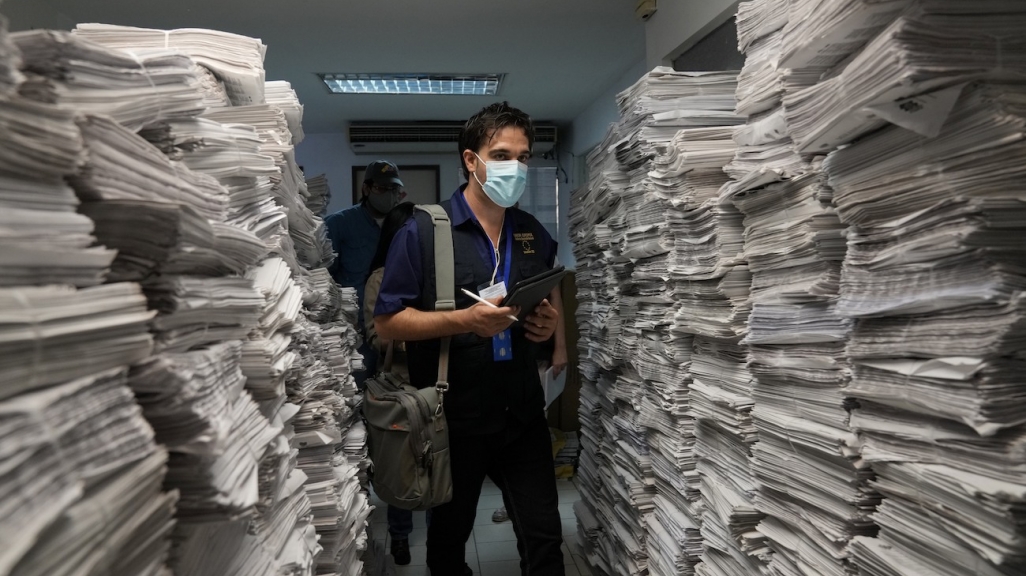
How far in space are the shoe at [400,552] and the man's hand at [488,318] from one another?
5.96 ft

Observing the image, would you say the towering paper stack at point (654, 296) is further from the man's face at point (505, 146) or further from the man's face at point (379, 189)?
the man's face at point (379, 189)

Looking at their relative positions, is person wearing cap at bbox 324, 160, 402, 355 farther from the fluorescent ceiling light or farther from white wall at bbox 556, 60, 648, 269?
white wall at bbox 556, 60, 648, 269

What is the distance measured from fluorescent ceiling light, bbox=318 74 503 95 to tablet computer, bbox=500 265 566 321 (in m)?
3.29

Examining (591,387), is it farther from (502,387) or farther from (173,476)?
(173,476)

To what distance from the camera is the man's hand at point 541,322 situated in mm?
2447

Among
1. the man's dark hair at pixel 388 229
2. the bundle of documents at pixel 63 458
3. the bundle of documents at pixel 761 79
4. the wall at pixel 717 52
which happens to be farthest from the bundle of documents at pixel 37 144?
the man's dark hair at pixel 388 229

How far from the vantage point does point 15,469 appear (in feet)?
1.70

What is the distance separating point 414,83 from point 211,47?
4.02 meters

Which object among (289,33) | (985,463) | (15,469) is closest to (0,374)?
(15,469)

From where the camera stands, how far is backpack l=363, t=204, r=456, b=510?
2.21m

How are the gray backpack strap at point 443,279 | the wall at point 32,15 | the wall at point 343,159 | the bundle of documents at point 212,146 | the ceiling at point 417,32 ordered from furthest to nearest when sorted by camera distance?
the wall at point 343,159
the ceiling at point 417,32
the wall at point 32,15
the gray backpack strap at point 443,279
the bundle of documents at point 212,146

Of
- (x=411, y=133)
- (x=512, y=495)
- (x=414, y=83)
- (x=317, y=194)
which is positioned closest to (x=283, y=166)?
(x=512, y=495)

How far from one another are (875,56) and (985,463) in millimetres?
566

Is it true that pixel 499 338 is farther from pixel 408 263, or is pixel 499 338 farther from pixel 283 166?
pixel 283 166
